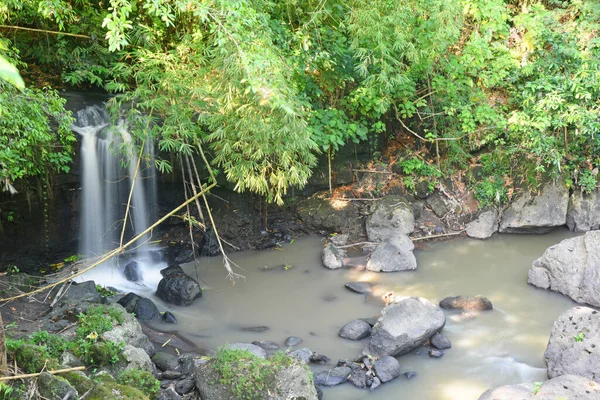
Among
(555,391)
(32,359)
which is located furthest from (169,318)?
(555,391)

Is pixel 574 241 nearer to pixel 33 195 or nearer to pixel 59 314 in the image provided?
pixel 59 314

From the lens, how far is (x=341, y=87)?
9.91 meters

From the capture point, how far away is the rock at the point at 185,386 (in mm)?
5641

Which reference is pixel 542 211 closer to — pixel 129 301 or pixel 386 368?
pixel 386 368

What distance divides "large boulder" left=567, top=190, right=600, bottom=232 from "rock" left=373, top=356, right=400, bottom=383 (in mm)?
5625

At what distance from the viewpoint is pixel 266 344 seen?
6.91 m

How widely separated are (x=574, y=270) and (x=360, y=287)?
3.08 m

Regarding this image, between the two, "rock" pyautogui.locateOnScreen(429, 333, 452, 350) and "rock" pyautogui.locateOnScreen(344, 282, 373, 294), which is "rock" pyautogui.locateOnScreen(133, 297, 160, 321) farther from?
"rock" pyautogui.locateOnScreen(429, 333, 452, 350)

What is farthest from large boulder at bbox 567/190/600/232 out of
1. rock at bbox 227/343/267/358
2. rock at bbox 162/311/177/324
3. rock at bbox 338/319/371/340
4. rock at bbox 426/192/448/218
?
rock at bbox 162/311/177/324

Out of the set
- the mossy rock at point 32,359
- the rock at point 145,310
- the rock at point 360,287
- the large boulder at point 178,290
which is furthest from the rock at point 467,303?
the mossy rock at point 32,359

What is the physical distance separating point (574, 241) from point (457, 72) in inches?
147

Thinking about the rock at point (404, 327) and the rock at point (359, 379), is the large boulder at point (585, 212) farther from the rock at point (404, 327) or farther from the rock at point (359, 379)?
the rock at point (359, 379)

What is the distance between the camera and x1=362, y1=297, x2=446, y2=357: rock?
→ 649 centimetres

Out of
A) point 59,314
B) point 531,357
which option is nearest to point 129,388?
point 59,314
